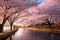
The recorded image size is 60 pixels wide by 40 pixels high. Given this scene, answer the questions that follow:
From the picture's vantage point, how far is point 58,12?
77.5ft

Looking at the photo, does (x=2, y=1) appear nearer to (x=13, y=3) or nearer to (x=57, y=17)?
(x=13, y=3)

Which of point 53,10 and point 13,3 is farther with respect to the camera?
point 53,10

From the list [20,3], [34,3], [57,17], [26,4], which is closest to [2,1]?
[20,3]

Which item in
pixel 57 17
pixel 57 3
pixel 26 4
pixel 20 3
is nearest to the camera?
pixel 20 3

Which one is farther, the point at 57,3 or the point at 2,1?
the point at 57,3

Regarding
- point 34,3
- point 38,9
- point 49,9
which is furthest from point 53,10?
point 34,3

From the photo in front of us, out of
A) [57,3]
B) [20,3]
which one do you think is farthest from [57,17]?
[20,3]

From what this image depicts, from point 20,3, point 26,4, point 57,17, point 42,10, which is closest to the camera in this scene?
point 20,3

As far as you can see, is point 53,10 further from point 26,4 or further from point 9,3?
point 9,3

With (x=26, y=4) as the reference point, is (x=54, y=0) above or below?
above

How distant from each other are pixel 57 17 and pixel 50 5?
11.2 ft

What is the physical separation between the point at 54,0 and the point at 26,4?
820 centimetres

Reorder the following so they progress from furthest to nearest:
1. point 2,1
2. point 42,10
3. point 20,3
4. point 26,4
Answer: point 42,10
point 26,4
point 20,3
point 2,1

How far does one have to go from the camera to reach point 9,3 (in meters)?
14.2
